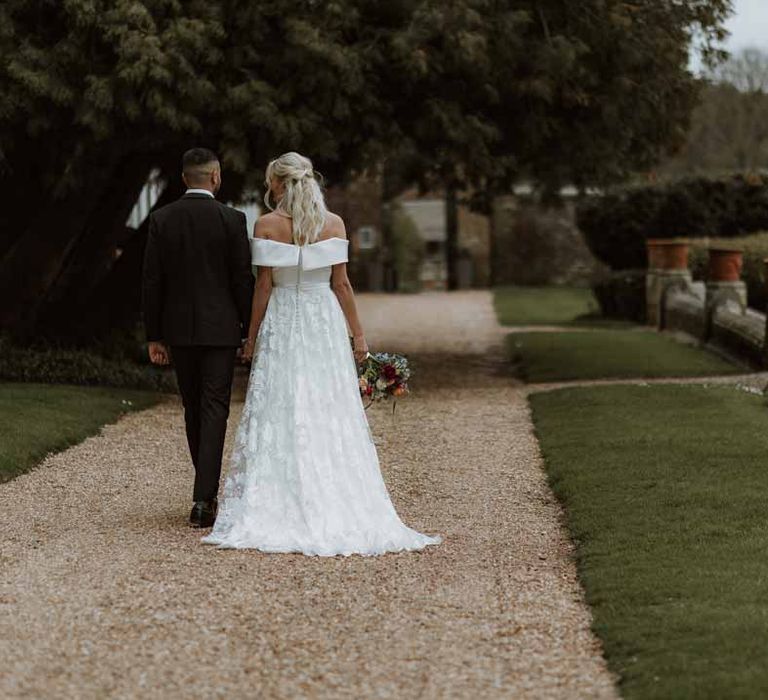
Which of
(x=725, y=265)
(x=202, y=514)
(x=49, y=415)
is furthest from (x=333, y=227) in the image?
(x=725, y=265)

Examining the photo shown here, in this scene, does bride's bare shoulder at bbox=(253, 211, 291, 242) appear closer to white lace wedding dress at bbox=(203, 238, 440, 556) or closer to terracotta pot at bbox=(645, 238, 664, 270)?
white lace wedding dress at bbox=(203, 238, 440, 556)

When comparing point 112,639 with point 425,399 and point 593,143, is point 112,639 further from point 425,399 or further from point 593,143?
point 593,143

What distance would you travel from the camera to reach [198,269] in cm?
667

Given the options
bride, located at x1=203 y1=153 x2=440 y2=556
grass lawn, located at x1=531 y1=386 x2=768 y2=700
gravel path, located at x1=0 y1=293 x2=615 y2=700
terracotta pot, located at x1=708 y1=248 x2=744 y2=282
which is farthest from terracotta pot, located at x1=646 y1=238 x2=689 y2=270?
bride, located at x1=203 y1=153 x2=440 y2=556

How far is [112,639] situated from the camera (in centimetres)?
492

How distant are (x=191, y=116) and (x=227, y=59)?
726 mm

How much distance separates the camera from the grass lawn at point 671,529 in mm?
4609

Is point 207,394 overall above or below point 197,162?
below

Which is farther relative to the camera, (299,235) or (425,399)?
(425,399)

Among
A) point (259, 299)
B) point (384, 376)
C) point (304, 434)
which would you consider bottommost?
point (304, 434)

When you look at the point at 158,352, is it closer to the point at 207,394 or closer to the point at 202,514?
the point at 207,394

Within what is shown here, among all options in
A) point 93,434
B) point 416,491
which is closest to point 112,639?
point 416,491

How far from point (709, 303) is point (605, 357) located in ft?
8.06

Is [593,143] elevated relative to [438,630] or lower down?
elevated
